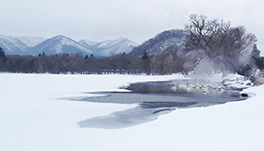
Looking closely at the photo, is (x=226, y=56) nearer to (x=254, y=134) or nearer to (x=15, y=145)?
(x=254, y=134)

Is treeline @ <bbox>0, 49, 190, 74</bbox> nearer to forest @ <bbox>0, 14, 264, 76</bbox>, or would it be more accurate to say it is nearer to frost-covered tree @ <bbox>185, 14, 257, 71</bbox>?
forest @ <bbox>0, 14, 264, 76</bbox>

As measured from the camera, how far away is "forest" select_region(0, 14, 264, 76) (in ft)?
165

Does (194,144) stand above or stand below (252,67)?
below

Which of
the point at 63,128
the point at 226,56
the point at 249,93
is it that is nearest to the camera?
the point at 63,128

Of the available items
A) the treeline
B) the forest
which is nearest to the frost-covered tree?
the forest

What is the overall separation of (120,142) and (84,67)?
93951mm

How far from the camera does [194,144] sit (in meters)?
7.59

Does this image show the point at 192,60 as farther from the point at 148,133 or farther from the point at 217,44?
the point at 148,133

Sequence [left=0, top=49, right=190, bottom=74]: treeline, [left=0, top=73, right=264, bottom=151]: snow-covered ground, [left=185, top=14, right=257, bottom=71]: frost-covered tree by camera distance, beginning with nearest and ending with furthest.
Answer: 1. [left=0, top=73, right=264, bottom=151]: snow-covered ground
2. [left=185, top=14, right=257, bottom=71]: frost-covered tree
3. [left=0, top=49, right=190, bottom=74]: treeline

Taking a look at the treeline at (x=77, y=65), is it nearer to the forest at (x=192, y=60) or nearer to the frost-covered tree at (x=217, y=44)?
the forest at (x=192, y=60)

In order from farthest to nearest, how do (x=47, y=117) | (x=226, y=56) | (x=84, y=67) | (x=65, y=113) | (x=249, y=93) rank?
(x=84, y=67), (x=226, y=56), (x=249, y=93), (x=65, y=113), (x=47, y=117)

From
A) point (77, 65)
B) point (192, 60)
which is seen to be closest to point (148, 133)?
point (192, 60)

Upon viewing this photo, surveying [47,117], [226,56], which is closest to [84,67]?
[226,56]

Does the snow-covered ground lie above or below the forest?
below
